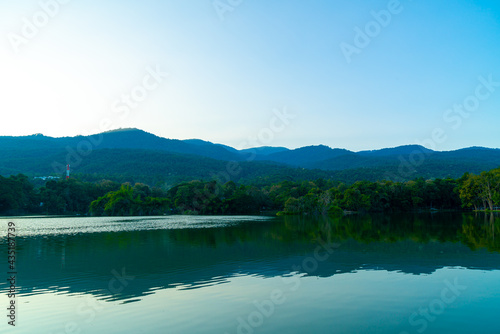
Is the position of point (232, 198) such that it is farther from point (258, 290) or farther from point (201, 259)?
point (258, 290)

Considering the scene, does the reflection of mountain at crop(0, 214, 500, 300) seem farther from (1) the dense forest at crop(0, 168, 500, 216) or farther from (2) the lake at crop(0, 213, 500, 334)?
(1) the dense forest at crop(0, 168, 500, 216)

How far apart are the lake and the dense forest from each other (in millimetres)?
58924

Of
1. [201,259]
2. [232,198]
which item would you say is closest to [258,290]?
[201,259]

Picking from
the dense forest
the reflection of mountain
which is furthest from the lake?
the dense forest

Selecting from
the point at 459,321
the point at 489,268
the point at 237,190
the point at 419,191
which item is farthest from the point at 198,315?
the point at 419,191

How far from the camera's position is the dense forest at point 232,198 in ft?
252

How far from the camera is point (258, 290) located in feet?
42.5

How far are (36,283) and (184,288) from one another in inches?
242

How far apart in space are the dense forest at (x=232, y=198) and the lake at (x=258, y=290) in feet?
193

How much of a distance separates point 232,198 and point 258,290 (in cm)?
7488

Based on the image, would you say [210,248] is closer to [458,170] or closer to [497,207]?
[497,207]

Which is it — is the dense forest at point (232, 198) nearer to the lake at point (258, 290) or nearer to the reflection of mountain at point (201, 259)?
the reflection of mountain at point (201, 259)

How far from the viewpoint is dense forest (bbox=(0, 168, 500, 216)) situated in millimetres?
76938

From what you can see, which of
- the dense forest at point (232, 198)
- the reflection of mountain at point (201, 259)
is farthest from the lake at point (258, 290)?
the dense forest at point (232, 198)
